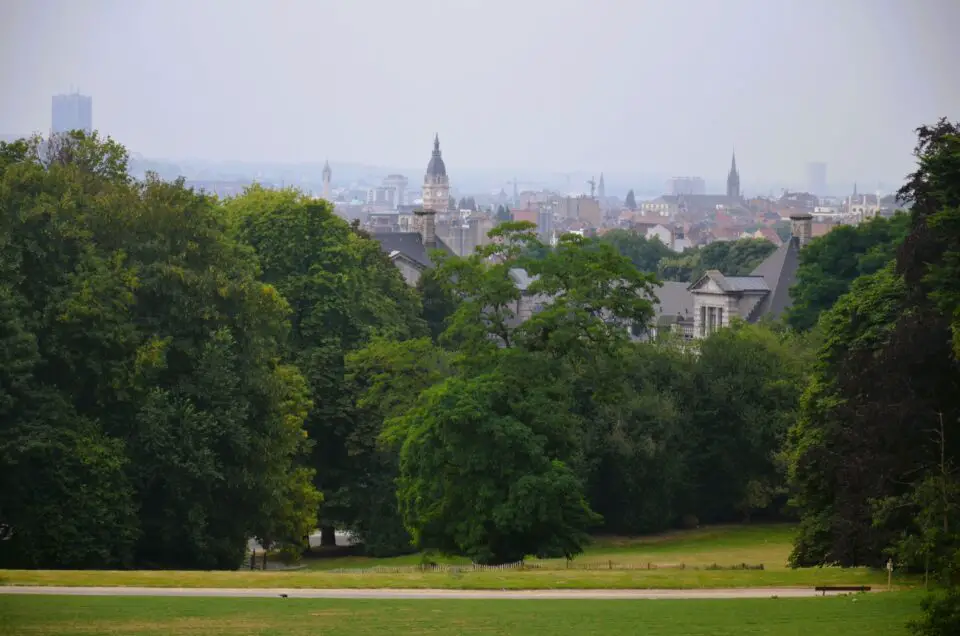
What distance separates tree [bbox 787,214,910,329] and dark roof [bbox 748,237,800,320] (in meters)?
12.5

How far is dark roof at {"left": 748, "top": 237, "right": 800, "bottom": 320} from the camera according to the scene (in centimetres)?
9269

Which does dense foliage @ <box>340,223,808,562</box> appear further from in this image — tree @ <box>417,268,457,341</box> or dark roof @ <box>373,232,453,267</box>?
dark roof @ <box>373,232,453,267</box>

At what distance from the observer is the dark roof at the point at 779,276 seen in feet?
304

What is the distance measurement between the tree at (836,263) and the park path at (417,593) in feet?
144

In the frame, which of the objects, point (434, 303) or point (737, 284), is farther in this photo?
point (737, 284)

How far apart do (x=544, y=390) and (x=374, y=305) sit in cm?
1733

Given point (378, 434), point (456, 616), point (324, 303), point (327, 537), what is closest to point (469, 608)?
point (456, 616)

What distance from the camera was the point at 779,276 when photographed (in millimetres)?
95125

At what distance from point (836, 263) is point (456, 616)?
52645mm

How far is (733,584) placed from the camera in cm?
3269

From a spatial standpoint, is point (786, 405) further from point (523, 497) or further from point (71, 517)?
point (71, 517)

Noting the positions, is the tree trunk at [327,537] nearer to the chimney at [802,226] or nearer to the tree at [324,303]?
the tree at [324,303]

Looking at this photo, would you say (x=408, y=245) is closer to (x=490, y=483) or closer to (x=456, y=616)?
(x=490, y=483)

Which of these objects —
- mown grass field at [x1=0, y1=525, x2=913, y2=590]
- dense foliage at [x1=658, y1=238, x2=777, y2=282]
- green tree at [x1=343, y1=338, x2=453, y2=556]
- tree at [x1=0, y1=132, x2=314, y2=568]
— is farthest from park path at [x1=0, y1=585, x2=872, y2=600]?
dense foliage at [x1=658, y1=238, x2=777, y2=282]
